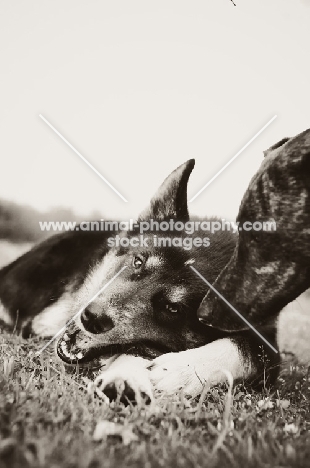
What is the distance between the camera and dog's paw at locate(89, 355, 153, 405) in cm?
310

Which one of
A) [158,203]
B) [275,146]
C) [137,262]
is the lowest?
[137,262]

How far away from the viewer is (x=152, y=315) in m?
3.84

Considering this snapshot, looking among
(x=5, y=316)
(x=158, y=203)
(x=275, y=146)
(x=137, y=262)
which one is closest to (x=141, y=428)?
(x=137, y=262)

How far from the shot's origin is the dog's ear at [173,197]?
4.16m

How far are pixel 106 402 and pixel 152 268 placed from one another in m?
1.39

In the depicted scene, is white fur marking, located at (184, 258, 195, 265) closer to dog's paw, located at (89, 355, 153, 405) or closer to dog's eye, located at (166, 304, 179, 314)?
dog's eye, located at (166, 304, 179, 314)

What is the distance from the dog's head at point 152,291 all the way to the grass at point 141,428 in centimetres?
48

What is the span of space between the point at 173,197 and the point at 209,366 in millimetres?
1596

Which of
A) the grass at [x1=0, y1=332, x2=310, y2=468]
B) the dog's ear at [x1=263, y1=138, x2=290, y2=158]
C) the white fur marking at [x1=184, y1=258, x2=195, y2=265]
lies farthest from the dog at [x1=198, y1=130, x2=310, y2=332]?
the grass at [x1=0, y1=332, x2=310, y2=468]

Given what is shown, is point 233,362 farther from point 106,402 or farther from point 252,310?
point 106,402

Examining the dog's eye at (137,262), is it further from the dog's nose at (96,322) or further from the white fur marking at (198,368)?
the white fur marking at (198,368)

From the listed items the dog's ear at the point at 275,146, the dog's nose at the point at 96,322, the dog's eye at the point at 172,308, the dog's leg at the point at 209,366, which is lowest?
the dog's leg at the point at 209,366

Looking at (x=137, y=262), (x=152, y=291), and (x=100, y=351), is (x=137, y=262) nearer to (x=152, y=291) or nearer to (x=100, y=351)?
(x=152, y=291)

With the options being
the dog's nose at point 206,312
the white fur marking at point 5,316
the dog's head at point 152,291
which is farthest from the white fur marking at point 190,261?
the white fur marking at point 5,316
